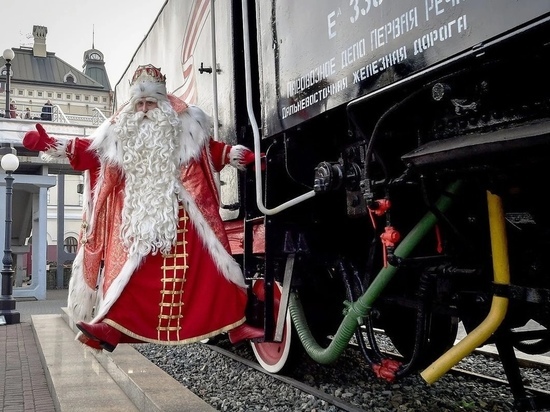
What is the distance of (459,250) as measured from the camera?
7.77 ft

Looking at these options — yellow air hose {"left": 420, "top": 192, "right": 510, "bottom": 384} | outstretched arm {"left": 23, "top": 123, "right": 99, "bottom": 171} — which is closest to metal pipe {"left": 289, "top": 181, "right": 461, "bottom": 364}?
yellow air hose {"left": 420, "top": 192, "right": 510, "bottom": 384}

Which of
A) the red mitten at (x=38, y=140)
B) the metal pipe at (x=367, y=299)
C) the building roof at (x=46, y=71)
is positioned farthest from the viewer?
the building roof at (x=46, y=71)

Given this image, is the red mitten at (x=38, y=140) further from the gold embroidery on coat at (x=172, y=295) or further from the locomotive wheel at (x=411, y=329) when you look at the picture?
the locomotive wheel at (x=411, y=329)

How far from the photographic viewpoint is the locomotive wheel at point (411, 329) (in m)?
4.00

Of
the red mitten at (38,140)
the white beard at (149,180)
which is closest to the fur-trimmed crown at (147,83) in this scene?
the white beard at (149,180)

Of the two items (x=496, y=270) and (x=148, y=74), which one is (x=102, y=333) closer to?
(x=148, y=74)

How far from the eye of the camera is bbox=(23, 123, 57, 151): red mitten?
3283 mm

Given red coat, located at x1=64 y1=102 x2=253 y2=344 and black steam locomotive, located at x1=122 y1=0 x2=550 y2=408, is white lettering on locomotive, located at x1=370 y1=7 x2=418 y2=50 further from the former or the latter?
red coat, located at x1=64 y1=102 x2=253 y2=344

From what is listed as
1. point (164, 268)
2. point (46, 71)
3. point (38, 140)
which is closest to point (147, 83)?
point (38, 140)

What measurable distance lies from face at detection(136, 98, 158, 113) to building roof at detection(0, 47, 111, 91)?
A: 47.9 meters

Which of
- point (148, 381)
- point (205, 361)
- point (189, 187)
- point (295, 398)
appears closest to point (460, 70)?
point (189, 187)

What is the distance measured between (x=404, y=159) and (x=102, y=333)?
6.20ft

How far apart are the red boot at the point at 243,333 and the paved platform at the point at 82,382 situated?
0.40m

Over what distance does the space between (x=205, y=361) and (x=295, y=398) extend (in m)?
1.66
